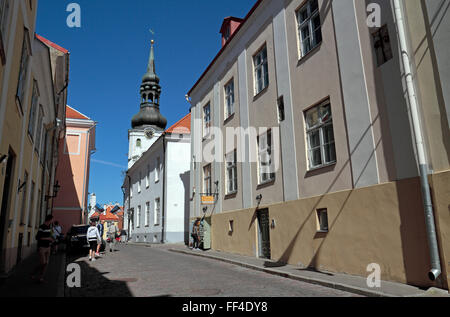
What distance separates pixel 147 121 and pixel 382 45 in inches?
1803

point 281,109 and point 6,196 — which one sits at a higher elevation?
point 281,109

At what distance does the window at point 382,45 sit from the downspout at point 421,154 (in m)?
0.59

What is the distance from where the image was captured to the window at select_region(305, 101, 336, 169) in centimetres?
1007

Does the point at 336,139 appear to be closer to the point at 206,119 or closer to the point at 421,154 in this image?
the point at 421,154

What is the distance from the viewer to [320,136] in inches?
412

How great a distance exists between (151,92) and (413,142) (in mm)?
48425

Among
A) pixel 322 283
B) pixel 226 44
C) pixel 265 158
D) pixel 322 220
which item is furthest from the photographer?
pixel 226 44

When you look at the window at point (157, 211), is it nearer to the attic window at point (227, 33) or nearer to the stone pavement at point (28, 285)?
the attic window at point (227, 33)

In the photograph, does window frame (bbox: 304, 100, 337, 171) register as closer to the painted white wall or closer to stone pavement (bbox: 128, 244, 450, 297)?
stone pavement (bbox: 128, 244, 450, 297)

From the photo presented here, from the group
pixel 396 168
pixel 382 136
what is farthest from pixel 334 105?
pixel 396 168

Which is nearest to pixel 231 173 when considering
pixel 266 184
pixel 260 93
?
pixel 266 184

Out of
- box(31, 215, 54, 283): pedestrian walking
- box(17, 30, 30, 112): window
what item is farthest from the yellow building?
box(31, 215, 54, 283): pedestrian walking

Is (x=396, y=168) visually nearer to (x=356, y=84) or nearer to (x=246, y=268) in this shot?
(x=356, y=84)

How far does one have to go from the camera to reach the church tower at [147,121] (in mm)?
50875
